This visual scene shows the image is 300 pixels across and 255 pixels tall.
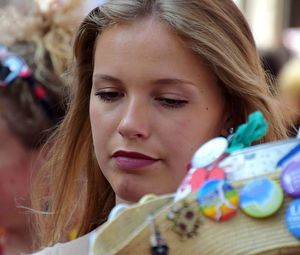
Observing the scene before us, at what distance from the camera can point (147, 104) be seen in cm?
211

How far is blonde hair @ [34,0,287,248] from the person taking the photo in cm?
229

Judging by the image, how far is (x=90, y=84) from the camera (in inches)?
103

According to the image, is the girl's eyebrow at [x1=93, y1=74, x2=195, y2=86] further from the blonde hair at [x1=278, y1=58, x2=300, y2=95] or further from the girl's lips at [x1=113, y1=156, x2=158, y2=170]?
the blonde hair at [x1=278, y1=58, x2=300, y2=95]

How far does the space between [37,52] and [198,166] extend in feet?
7.05

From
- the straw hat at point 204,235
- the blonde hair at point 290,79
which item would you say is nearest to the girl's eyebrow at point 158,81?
the straw hat at point 204,235

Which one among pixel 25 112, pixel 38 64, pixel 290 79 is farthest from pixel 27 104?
pixel 290 79

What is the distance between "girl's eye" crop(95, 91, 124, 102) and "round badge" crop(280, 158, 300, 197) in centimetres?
81

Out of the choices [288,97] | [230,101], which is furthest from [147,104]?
[288,97]

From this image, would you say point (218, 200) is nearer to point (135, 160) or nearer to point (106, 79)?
point (135, 160)

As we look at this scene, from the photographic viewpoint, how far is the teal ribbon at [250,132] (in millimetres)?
1659

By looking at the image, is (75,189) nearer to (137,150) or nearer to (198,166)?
(137,150)

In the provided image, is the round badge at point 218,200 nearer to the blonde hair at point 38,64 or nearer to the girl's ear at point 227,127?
the girl's ear at point 227,127

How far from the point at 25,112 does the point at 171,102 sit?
4.98ft

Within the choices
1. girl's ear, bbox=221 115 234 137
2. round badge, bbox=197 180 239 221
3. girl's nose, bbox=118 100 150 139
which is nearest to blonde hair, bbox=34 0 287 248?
girl's ear, bbox=221 115 234 137
